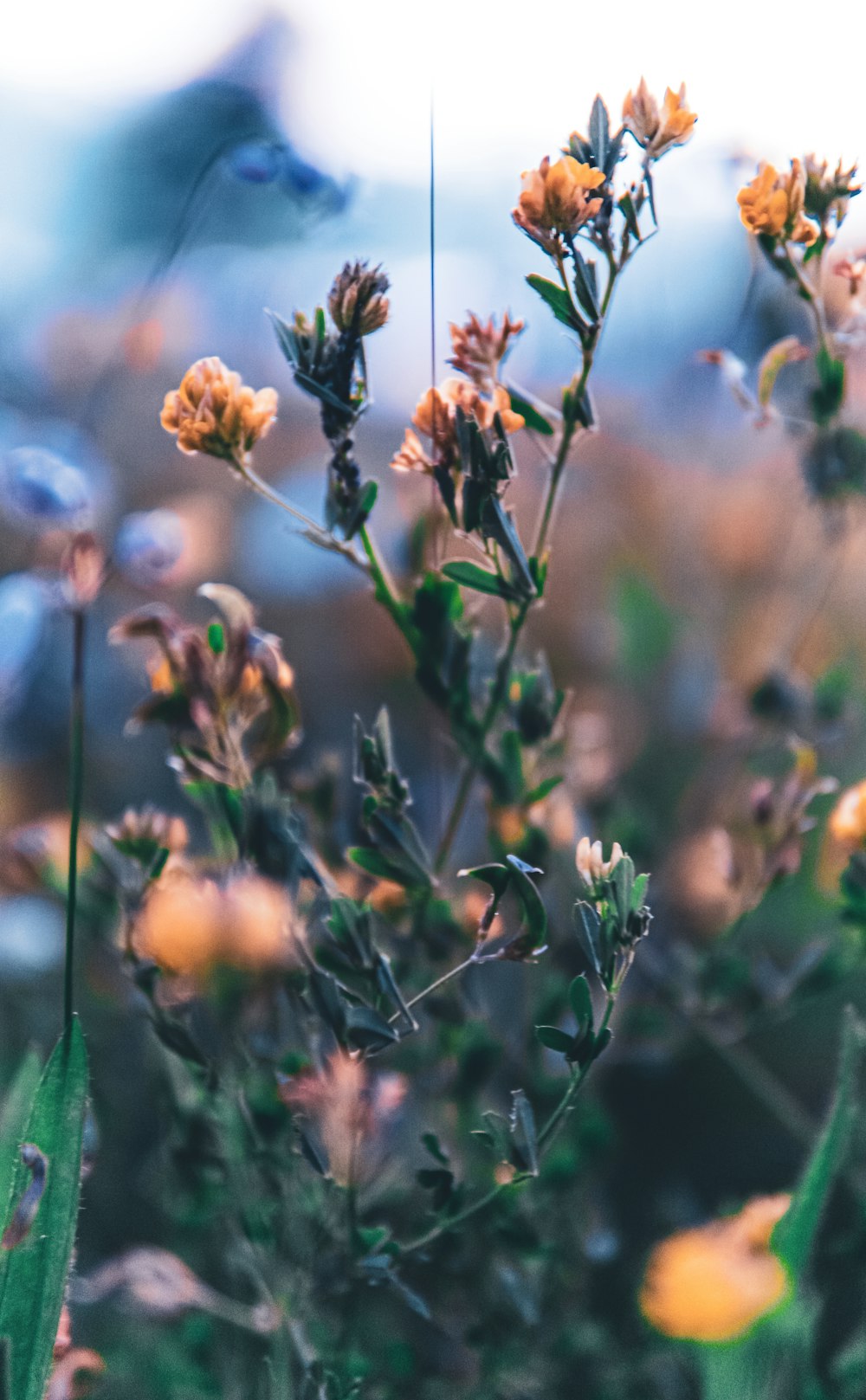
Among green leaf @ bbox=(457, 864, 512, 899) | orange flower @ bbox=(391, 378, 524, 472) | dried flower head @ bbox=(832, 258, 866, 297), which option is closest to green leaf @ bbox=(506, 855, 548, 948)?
green leaf @ bbox=(457, 864, 512, 899)

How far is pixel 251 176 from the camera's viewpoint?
491 millimetres

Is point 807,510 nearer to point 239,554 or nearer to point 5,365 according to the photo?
point 239,554

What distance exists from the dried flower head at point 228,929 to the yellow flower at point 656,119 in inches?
9.9

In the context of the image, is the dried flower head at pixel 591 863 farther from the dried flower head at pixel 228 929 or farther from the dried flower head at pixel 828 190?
the dried flower head at pixel 828 190

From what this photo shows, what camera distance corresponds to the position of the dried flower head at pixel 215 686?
0.38 meters

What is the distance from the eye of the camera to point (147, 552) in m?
0.50

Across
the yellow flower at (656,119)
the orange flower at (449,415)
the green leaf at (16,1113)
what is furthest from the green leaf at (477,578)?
the green leaf at (16,1113)

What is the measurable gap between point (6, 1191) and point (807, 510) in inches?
19.7

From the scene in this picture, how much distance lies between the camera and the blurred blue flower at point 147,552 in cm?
50

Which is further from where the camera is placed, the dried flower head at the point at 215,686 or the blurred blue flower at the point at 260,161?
the blurred blue flower at the point at 260,161

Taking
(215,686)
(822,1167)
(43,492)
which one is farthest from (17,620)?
(822,1167)

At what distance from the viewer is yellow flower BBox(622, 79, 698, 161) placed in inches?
13.1

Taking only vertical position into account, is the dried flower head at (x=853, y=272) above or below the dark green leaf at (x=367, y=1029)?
above

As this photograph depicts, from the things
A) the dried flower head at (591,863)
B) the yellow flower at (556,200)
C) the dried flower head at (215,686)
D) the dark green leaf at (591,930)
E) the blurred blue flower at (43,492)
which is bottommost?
the dark green leaf at (591,930)
